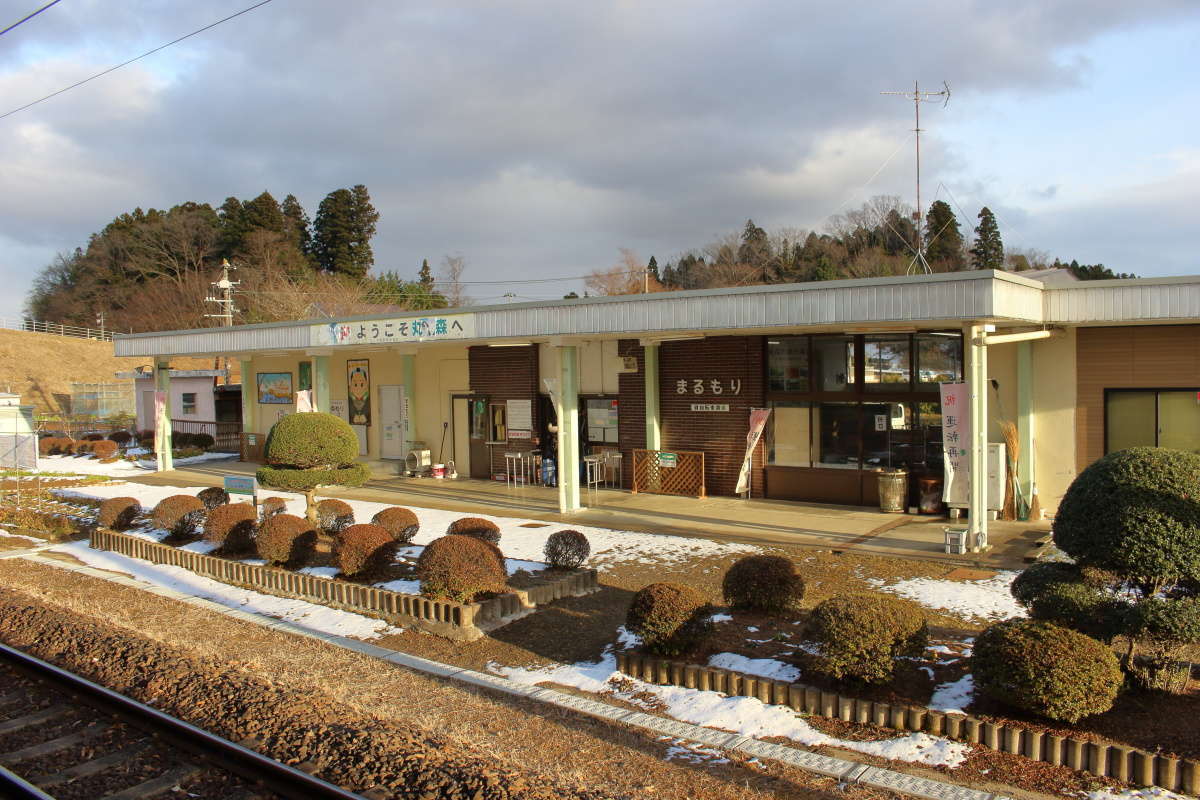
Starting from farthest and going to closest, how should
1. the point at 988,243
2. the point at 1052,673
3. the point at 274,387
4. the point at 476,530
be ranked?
the point at 988,243
the point at 274,387
the point at 476,530
the point at 1052,673

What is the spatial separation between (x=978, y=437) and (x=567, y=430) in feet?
22.8

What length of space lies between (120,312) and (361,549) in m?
A: 72.3

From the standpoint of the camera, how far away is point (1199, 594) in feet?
20.5

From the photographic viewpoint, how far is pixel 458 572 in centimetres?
Result: 919

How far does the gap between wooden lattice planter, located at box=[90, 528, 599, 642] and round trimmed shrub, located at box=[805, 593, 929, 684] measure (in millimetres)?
3749

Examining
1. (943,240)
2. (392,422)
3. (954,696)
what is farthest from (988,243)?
(954,696)

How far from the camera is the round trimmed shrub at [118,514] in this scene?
14664 millimetres

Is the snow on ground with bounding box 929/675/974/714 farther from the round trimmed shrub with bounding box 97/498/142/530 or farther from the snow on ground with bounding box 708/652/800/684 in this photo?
the round trimmed shrub with bounding box 97/498/142/530

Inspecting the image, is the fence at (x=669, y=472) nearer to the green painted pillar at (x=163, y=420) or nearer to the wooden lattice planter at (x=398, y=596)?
the wooden lattice planter at (x=398, y=596)

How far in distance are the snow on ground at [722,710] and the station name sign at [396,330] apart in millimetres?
9606

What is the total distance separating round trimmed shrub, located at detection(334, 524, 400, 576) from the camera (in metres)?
10.5

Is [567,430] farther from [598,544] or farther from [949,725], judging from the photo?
[949,725]

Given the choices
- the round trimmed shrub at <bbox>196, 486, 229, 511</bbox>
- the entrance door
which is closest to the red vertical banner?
the round trimmed shrub at <bbox>196, 486, 229, 511</bbox>

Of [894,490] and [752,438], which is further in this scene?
[752,438]
